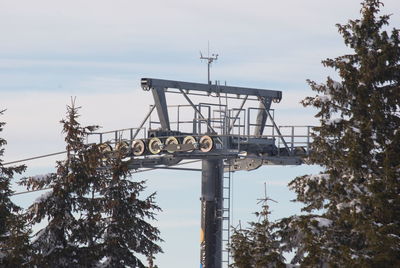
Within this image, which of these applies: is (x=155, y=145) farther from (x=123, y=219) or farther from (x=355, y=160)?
(x=355, y=160)

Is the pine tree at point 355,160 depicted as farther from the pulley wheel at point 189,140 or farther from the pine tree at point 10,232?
the pulley wheel at point 189,140

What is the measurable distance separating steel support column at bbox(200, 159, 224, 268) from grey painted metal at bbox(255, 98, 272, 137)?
455 cm

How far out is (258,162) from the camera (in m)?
59.0

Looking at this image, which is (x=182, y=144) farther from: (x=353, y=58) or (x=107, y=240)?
(x=353, y=58)

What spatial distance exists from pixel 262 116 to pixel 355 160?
Result: 29398 mm

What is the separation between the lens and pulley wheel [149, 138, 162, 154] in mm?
55062

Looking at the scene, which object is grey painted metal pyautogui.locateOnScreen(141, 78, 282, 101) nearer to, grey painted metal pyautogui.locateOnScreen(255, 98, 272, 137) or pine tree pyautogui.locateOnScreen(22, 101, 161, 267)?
grey painted metal pyautogui.locateOnScreen(255, 98, 272, 137)

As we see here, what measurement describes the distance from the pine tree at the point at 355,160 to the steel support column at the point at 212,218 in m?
23.3

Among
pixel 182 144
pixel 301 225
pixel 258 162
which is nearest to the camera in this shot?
pixel 301 225

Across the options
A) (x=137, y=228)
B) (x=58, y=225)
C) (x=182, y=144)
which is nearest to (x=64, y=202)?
Result: (x=58, y=225)

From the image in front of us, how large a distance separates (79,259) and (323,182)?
959cm

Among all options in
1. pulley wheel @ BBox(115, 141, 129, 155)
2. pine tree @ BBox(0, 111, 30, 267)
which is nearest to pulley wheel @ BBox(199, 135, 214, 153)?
pulley wheel @ BBox(115, 141, 129, 155)

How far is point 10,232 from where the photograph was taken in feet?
126

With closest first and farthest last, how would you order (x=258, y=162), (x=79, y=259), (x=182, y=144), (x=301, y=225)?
1. (x=301, y=225)
2. (x=79, y=259)
3. (x=182, y=144)
4. (x=258, y=162)
